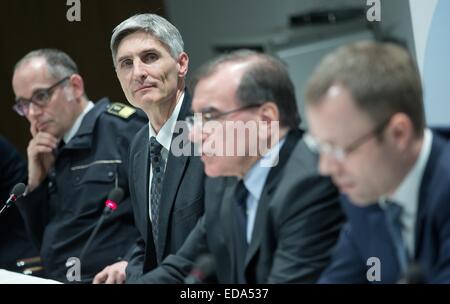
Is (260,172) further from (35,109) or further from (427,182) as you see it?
(35,109)

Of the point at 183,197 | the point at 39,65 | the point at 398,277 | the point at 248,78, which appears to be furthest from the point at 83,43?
the point at 398,277

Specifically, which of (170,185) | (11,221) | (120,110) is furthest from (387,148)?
(11,221)

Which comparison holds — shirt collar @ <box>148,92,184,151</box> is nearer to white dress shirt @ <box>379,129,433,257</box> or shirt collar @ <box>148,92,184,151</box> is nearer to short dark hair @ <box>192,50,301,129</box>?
short dark hair @ <box>192,50,301,129</box>

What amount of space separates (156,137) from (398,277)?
3.24 ft

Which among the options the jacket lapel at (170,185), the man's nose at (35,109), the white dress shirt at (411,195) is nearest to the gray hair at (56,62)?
the man's nose at (35,109)

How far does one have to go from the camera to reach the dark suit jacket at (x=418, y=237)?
2.03 m

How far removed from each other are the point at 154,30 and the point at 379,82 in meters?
0.98

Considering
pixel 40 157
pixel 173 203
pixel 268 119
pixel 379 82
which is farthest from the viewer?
pixel 40 157

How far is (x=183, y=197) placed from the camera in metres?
2.71

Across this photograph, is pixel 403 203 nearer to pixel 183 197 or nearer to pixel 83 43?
pixel 183 197

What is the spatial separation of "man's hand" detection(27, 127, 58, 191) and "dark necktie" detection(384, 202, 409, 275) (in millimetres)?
1483

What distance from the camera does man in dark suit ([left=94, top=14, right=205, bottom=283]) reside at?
2713mm

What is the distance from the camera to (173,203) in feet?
8.93

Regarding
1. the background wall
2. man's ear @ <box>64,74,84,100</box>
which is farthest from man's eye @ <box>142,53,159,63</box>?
man's ear @ <box>64,74,84,100</box>
